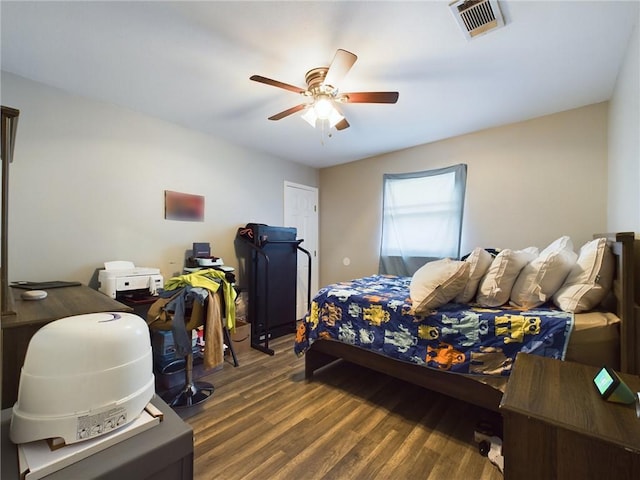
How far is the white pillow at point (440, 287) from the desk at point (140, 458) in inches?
59.6

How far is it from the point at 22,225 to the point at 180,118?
5.24 ft

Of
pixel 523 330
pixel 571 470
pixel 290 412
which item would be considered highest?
pixel 523 330

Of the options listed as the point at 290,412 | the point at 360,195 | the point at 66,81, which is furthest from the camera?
the point at 360,195

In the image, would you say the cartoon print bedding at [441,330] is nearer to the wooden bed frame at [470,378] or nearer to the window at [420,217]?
the wooden bed frame at [470,378]

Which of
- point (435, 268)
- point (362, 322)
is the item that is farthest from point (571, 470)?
point (362, 322)

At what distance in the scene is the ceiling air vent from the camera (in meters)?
1.45

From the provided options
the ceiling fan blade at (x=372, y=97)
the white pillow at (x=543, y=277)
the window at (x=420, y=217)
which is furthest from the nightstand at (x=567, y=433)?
the window at (x=420, y=217)

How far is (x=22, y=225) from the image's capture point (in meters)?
2.12

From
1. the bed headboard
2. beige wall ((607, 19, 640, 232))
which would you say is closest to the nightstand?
the bed headboard

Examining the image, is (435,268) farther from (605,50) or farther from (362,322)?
(605,50)

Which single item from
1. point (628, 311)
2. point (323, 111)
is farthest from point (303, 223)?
point (628, 311)

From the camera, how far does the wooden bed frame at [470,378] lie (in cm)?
132

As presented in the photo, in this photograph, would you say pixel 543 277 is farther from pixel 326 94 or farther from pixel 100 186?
pixel 100 186

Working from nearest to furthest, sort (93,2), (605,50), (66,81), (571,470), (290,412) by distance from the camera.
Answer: (571,470)
(93,2)
(605,50)
(290,412)
(66,81)
